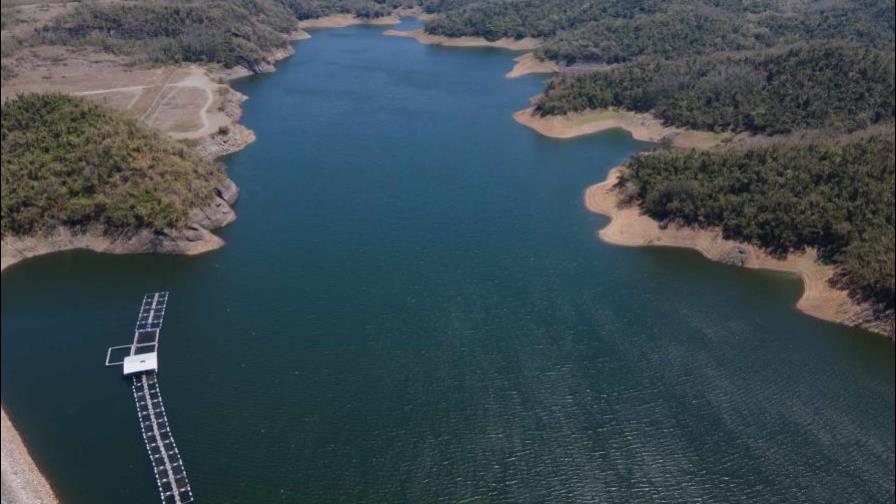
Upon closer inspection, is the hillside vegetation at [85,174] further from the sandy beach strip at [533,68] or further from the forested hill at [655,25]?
the sandy beach strip at [533,68]

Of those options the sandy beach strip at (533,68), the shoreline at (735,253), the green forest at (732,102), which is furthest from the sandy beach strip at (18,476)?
the sandy beach strip at (533,68)

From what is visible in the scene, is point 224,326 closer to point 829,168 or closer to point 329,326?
point 329,326

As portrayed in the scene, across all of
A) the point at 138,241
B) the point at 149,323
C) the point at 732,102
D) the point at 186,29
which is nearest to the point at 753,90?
the point at 732,102

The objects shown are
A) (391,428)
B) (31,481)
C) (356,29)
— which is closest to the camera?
(31,481)

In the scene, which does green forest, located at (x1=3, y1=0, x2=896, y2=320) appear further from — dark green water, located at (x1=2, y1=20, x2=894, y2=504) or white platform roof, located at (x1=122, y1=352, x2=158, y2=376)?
white platform roof, located at (x1=122, y1=352, x2=158, y2=376)

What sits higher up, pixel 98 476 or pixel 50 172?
pixel 50 172

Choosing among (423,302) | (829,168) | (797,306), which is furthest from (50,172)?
(829,168)

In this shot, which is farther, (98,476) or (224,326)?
(224,326)
